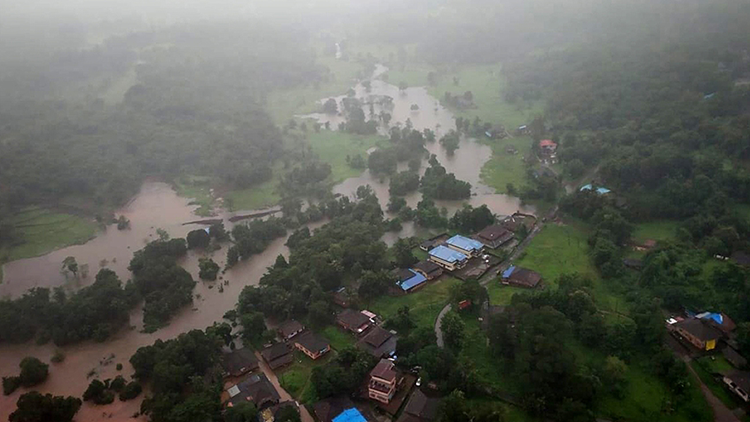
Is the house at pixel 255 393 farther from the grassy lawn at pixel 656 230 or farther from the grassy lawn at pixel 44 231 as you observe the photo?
the grassy lawn at pixel 656 230

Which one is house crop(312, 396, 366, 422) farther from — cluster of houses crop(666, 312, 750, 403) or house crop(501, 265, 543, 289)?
cluster of houses crop(666, 312, 750, 403)

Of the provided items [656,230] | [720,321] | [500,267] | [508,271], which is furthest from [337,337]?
[656,230]

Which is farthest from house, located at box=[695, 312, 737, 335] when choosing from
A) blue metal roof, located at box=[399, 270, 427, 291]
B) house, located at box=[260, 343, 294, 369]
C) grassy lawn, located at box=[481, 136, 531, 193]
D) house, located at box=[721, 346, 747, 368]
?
grassy lawn, located at box=[481, 136, 531, 193]

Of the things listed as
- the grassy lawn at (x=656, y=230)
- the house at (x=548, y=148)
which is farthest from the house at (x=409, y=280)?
the house at (x=548, y=148)

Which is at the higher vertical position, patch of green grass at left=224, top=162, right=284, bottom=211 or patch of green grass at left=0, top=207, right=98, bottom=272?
patch of green grass at left=0, top=207, right=98, bottom=272

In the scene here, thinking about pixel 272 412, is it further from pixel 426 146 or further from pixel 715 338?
pixel 426 146

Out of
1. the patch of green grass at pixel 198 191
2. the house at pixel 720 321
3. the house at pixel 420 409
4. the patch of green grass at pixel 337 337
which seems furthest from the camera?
the patch of green grass at pixel 198 191
